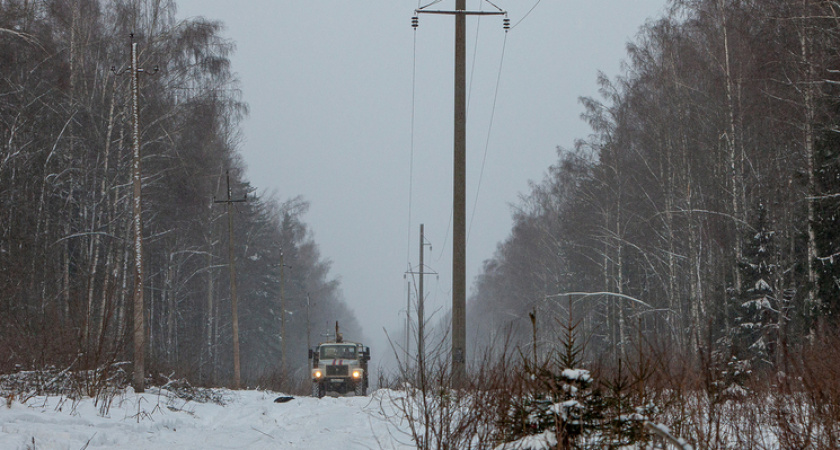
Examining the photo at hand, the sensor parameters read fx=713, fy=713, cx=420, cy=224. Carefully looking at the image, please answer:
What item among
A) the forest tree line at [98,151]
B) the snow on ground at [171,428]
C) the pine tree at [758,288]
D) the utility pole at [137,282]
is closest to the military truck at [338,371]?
the forest tree line at [98,151]

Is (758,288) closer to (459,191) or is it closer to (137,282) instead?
(459,191)

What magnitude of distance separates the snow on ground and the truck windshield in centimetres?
1165

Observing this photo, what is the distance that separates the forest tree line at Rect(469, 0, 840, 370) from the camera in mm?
13977

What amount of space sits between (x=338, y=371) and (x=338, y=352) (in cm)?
87

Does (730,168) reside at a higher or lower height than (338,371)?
higher

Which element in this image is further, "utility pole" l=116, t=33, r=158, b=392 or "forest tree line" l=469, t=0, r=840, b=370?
"forest tree line" l=469, t=0, r=840, b=370

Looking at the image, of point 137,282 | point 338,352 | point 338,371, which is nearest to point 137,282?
point 137,282

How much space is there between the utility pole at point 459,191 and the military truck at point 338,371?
13172mm

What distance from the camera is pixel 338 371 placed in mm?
22859

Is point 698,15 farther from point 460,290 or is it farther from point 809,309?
point 460,290

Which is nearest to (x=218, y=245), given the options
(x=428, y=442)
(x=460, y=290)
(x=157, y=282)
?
(x=157, y=282)

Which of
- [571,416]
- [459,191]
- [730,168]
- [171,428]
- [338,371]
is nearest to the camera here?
[571,416]

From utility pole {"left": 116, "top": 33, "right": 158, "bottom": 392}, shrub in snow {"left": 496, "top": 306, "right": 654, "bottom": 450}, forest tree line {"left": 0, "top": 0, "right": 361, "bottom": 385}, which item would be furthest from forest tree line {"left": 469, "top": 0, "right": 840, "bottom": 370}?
forest tree line {"left": 0, "top": 0, "right": 361, "bottom": 385}

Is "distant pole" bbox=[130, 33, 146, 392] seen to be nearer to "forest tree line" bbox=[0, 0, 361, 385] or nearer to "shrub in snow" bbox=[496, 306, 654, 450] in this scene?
"forest tree line" bbox=[0, 0, 361, 385]
